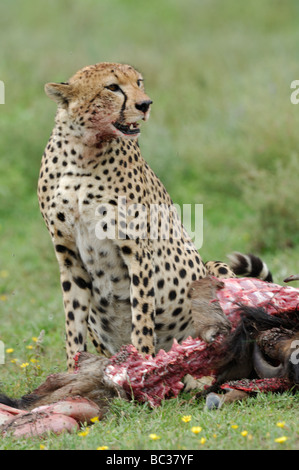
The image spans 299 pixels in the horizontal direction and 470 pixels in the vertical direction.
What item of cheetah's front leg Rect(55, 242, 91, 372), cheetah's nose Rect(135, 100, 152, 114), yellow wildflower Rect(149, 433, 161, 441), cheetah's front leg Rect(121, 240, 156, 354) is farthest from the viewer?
cheetah's front leg Rect(55, 242, 91, 372)

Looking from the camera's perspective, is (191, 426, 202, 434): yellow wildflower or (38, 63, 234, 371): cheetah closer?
(191, 426, 202, 434): yellow wildflower

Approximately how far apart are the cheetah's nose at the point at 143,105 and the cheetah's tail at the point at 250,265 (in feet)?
3.16

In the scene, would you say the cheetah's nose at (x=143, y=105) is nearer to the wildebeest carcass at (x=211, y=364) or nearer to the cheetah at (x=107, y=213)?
the cheetah at (x=107, y=213)

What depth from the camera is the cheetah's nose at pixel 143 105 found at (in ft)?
11.1

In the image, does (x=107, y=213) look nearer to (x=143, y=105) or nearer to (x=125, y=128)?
(x=125, y=128)

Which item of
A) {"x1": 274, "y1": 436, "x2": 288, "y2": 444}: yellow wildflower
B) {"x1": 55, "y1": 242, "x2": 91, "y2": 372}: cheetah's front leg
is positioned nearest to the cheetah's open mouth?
{"x1": 55, "y1": 242, "x2": 91, "y2": 372}: cheetah's front leg

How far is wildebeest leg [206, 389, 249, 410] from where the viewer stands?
3102 millimetres

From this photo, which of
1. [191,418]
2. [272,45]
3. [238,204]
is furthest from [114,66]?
[272,45]

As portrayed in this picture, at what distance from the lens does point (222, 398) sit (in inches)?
124

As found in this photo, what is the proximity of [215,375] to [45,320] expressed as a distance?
2021mm

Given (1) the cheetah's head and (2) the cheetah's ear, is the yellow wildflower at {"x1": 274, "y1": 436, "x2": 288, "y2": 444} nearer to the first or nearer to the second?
(1) the cheetah's head

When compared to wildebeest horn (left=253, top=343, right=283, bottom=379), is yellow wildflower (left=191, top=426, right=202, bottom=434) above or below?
below
